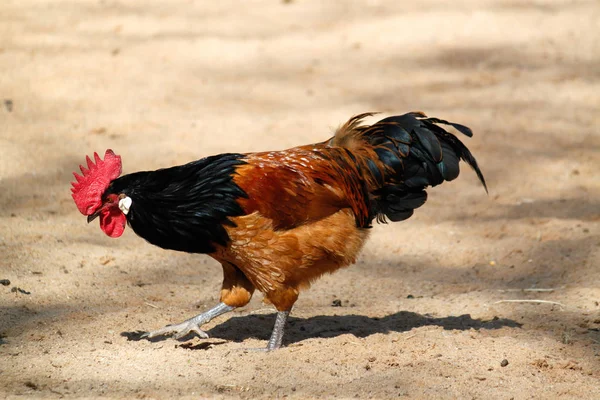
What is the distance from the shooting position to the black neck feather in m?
5.05

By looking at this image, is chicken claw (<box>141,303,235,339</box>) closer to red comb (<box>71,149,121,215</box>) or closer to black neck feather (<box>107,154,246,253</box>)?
black neck feather (<box>107,154,246,253</box>)

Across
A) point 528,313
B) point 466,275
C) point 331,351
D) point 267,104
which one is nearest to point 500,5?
point 267,104

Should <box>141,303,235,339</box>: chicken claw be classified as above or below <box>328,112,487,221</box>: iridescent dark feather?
below

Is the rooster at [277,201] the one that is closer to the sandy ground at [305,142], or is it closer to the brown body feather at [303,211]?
the brown body feather at [303,211]

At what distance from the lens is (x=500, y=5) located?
41.7ft

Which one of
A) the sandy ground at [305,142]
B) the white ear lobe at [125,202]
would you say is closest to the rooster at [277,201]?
the white ear lobe at [125,202]

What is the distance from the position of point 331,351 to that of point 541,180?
4619mm

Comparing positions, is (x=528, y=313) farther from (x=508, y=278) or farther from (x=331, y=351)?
(x=331, y=351)

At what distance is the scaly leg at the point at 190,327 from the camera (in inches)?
216

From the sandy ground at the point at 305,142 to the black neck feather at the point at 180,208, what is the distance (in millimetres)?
770

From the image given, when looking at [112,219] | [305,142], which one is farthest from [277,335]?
[305,142]

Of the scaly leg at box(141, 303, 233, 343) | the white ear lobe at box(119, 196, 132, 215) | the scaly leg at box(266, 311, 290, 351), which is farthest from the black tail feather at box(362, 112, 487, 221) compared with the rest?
the white ear lobe at box(119, 196, 132, 215)

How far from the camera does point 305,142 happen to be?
9.55 m

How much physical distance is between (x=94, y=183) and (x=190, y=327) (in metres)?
1.26
